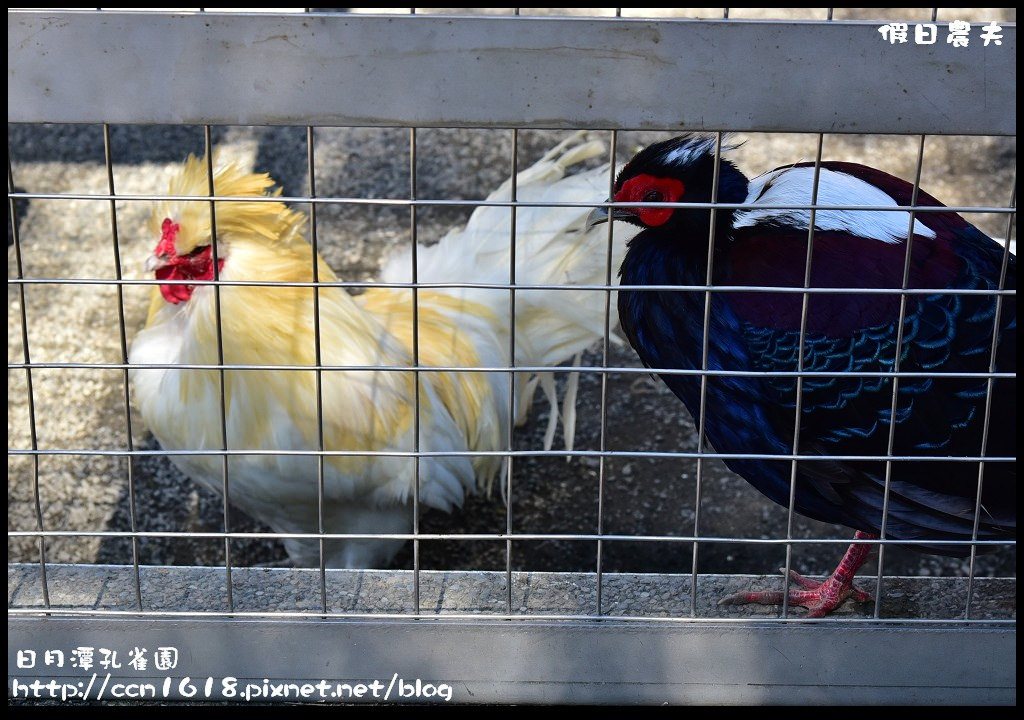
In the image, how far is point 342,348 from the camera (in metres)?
2.28

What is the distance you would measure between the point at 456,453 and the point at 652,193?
65 cm

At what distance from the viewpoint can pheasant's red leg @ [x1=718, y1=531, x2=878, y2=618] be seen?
1.76 m

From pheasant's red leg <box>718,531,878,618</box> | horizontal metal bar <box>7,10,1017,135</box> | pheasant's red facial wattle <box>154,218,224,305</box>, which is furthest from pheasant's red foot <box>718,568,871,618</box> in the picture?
pheasant's red facial wattle <box>154,218,224,305</box>

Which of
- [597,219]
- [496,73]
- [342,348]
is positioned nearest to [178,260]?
[342,348]

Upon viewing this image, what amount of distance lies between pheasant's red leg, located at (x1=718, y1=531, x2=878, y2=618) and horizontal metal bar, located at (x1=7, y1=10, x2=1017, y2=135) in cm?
84

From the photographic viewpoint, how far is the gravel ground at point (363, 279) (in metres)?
2.73

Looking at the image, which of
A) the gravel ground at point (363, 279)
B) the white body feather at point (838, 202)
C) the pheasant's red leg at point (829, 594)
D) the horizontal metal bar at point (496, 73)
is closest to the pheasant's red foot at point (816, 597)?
the pheasant's red leg at point (829, 594)

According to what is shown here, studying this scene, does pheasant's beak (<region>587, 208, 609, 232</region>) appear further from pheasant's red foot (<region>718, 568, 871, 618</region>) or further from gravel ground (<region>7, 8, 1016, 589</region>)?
pheasant's red foot (<region>718, 568, 871, 618</region>)

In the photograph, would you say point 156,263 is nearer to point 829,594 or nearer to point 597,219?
point 597,219

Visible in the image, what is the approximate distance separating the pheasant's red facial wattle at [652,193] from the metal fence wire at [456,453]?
116 millimetres

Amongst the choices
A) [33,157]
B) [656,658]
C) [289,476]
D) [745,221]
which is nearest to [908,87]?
[745,221]

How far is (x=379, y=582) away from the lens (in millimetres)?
1800

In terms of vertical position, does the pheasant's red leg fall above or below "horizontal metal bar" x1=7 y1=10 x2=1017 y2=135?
below

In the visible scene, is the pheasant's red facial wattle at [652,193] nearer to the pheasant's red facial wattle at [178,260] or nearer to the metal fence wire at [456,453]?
the metal fence wire at [456,453]
